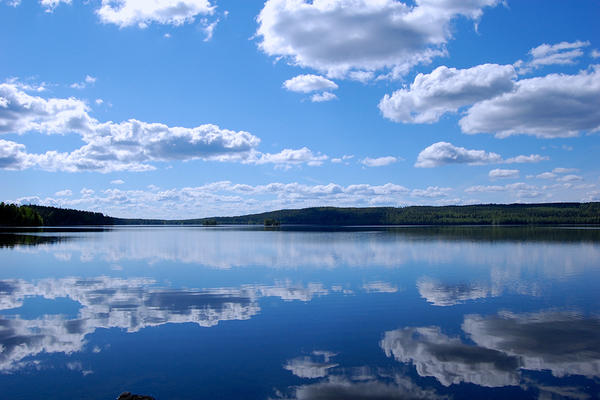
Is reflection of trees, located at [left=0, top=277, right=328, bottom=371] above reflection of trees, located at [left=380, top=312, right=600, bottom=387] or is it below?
Answer: above

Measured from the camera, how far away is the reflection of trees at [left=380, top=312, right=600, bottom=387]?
11195 millimetres

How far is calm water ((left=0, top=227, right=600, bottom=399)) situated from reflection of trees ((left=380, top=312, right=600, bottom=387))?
0.05 m

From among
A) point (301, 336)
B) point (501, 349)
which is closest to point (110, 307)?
point (301, 336)

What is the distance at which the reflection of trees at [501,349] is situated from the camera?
36.7 feet

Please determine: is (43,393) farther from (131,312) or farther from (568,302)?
(568,302)

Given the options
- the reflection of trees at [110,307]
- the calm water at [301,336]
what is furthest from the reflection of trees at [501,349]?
the reflection of trees at [110,307]

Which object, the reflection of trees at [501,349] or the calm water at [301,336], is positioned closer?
the calm water at [301,336]

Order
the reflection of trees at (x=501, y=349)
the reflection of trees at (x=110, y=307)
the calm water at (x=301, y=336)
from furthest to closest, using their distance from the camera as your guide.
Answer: the reflection of trees at (x=110, y=307), the reflection of trees at (x=501, y=349), the calm water at (x=301, y=336)

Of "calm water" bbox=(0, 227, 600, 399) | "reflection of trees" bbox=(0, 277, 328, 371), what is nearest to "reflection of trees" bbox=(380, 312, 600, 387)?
"calm water" bbox=(0, 227, 600, 399)

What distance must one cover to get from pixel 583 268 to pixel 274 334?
2782cm

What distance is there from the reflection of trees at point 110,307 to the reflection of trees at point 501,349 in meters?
6.98

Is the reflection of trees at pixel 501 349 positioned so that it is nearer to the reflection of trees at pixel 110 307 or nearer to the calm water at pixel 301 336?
the calm water at pixel 301 336

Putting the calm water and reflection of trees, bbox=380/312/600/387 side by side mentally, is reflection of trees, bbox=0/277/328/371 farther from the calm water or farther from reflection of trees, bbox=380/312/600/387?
reflection of trees, bbox=380/312/600/387

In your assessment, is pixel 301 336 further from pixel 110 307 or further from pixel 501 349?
pixel 110 307
